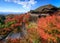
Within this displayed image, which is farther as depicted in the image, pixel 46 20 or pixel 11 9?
pixel 11 9


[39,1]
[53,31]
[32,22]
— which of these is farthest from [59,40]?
[39,1]

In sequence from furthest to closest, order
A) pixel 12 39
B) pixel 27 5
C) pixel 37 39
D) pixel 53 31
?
pixel 27 5, pixel 12 39, pixel 37 39, pixel 53 31

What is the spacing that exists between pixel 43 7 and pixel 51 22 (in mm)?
843

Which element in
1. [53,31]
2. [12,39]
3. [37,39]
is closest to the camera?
[53,31]

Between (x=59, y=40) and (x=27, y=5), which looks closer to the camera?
(x=59, y=40)

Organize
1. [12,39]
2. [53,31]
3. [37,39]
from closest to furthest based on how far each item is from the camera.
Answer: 1. [53,31]
2. [37,39]
3. [12,39]

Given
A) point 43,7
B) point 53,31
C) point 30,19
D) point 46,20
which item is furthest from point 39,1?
point 53,31

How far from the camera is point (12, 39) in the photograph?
3797 millimetres

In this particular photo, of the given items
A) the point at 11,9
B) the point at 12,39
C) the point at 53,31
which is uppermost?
the point at 11,9

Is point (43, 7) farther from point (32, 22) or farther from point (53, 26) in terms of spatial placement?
point (53, 26)

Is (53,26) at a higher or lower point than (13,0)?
lower

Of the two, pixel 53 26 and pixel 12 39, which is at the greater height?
pixel 53 26

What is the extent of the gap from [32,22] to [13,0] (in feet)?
2.37

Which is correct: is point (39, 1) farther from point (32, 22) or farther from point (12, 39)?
point (12, 39)
